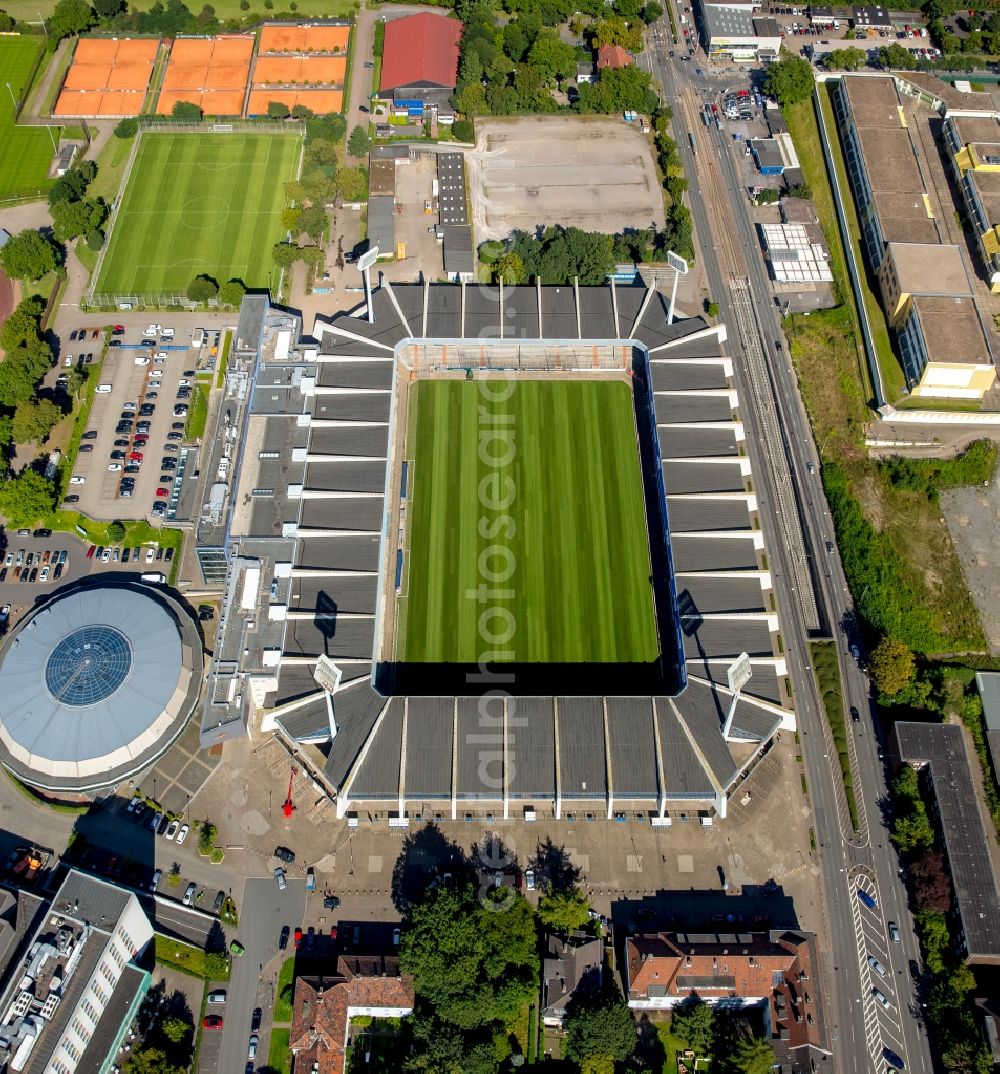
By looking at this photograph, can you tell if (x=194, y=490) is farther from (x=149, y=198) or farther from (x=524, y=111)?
(x=524, y=111)

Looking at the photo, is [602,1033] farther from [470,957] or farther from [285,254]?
[285,254]

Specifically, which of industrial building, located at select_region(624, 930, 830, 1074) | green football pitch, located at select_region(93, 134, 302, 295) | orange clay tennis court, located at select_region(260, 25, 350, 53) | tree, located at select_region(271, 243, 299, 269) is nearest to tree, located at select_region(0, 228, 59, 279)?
green football pitch, located at select_region(93, 134, 302, 295)

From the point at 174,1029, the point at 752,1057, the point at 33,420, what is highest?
the point at 33,420

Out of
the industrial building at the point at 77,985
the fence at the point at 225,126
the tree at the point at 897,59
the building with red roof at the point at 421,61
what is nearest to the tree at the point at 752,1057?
the industrial building at the point at 77,985

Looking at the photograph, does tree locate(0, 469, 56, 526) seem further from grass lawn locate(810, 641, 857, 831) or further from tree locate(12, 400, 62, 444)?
grass lawn locate(810, 641, 857, 831)

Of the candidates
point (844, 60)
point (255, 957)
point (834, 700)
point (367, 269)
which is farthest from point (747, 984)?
point (844, 60)

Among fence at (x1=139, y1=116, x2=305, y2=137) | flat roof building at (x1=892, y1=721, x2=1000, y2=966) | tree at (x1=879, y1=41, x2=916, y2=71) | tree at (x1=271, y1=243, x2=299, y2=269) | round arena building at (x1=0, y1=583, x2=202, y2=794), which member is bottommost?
flat roof building at (x1=892, y1=721, x2=1000, y2=966)
